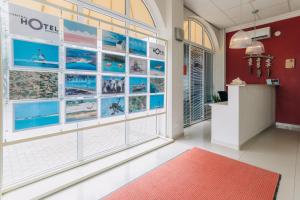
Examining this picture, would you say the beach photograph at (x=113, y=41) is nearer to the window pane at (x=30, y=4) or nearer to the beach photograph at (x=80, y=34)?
the beach photograph at (x=80, y=34)

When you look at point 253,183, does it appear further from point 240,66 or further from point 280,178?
point 240,66

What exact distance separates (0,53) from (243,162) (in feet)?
11.7

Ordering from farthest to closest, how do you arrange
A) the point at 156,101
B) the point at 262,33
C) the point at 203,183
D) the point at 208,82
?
1. the point at 208,82
2. the point at 262,33
3. the point at 156,101
4. the point at 203,183

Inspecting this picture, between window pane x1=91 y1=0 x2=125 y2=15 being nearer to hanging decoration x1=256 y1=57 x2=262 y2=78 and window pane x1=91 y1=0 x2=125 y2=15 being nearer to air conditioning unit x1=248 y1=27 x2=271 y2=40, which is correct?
air conditioning unit x1=248 y1=27 x2=271 y2=40

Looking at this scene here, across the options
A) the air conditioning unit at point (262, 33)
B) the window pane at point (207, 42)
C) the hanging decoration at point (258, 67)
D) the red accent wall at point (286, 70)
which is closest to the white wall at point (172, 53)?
the window pane at point (207, 42)

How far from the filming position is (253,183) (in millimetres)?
2217

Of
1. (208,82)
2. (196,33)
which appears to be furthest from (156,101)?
(208,82)

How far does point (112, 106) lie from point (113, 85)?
0.36 meters

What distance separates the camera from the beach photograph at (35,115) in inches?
77.5

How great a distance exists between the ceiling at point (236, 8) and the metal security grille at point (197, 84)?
3.47 feet

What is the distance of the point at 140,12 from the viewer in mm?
3621

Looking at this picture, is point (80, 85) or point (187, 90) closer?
point (80, 85)

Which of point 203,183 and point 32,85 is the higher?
point 32,85

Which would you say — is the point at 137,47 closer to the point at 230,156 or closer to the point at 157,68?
the point at 157,68
